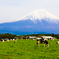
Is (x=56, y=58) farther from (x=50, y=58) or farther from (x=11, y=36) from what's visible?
(x=11, y=36)

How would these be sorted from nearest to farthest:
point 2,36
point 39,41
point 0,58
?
point 0,58 → point 39,41 → point 2,36

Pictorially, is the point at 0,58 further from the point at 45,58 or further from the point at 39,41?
the point at 39,41

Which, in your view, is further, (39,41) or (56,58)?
(39,41)

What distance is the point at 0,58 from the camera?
11.8 m

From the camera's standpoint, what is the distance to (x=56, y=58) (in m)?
12.3

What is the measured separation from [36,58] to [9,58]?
2.59 metres

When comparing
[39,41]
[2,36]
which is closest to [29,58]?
[39,41]

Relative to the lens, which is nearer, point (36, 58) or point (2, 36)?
point (36, 58)

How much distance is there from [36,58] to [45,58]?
2.85 feet

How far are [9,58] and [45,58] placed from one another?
3452 millimetres

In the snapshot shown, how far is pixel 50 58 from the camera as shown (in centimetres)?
1231

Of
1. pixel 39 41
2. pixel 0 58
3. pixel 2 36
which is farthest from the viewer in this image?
pixel 2 36

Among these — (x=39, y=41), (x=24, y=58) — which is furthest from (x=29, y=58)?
(x=39, y=41)

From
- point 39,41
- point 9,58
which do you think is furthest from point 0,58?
point 39,41
